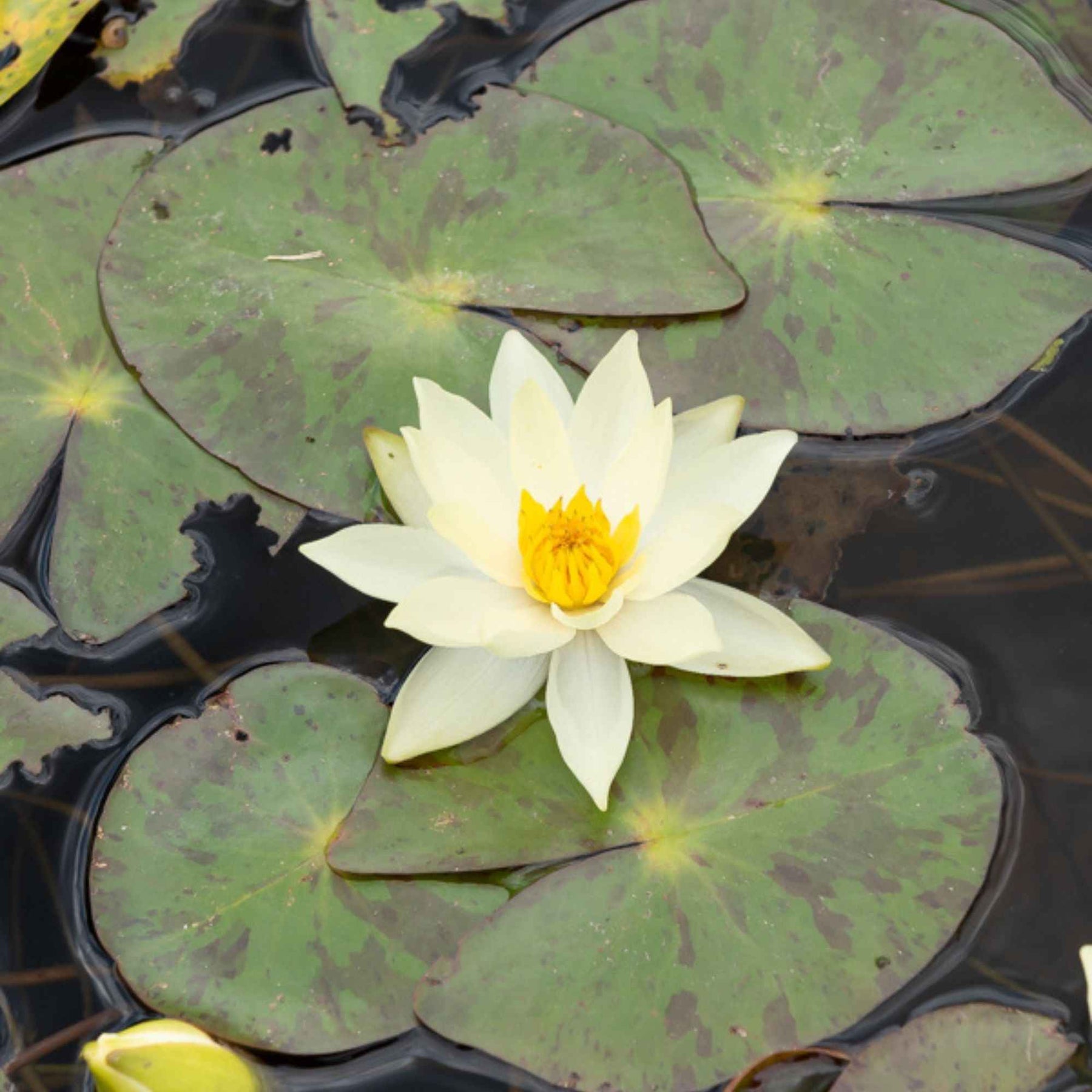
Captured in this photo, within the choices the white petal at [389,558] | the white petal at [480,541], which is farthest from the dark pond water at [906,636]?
the white petal at [480,541]

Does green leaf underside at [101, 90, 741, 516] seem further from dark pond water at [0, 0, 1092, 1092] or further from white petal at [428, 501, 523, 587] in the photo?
white petal at [428, 501, 523, 587]

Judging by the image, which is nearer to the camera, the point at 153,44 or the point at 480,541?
the point at 480,541

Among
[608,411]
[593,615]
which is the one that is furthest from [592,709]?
[608,411]

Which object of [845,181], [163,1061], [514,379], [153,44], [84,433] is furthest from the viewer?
[153,44]

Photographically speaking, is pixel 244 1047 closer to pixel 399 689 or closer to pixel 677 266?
pixel 399 689

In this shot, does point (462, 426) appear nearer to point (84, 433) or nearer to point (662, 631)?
point (662, 631)
